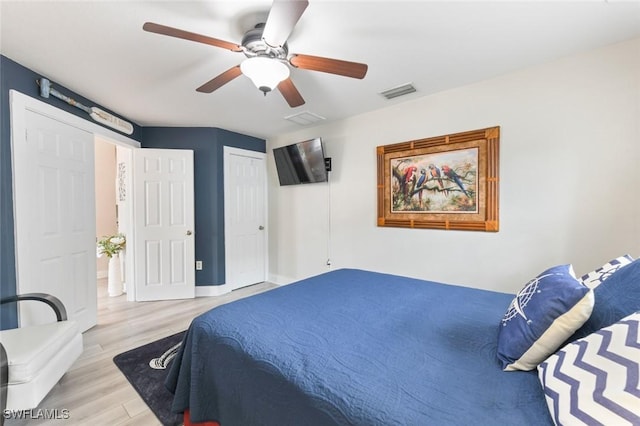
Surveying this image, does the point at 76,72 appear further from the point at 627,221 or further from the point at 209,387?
the point at 627,221

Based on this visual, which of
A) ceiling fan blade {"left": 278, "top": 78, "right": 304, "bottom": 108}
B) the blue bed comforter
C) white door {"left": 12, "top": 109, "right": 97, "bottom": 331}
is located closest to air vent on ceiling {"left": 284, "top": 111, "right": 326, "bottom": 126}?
ceiling fan blade {"left": 278, "top": 78, "right": 304, "bottom": 108}

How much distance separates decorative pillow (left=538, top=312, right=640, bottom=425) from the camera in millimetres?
606

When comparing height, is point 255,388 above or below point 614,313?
below

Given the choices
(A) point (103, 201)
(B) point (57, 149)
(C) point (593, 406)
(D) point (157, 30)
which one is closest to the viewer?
(C) point (593, 406)

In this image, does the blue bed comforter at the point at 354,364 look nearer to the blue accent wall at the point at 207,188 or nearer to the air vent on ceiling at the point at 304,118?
the air vent on ceiling at the point at 304,118

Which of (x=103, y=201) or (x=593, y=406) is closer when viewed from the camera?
(x=593, y=406)

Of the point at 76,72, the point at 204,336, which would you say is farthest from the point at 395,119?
the point at 76,72

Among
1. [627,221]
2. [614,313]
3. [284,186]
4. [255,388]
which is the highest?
[284,186]

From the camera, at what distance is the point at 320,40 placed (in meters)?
1.86

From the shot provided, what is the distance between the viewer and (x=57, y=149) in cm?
242

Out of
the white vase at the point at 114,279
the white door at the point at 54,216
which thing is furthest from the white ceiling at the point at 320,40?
the white vase at the point at 114,279

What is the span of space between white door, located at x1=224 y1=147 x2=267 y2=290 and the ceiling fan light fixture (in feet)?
8.01

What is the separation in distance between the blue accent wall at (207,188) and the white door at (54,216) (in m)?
1.09

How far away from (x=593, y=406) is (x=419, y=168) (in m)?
2.48
